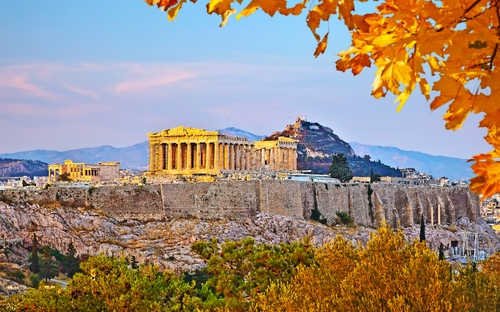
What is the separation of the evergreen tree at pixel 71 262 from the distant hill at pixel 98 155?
12042 centimetres

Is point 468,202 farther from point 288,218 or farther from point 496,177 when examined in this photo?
point 496,177

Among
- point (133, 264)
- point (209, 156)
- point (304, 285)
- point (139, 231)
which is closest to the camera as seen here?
point (304, 285)

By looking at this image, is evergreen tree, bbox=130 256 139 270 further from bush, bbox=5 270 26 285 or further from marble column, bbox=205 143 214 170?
marble column, bbox=205 143 214 170

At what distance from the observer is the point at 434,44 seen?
2271 millimetres

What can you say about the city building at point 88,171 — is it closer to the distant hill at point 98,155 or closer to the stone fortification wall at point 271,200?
the stone fortification wall at point 271,200

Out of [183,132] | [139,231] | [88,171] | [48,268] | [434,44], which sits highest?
[183,132]

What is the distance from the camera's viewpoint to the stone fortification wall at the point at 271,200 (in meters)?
32.5

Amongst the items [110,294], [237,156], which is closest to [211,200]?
[237,156]

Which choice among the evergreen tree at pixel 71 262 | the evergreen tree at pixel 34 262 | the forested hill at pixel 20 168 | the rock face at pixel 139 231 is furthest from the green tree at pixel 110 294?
the forested hill at pixel 20 168

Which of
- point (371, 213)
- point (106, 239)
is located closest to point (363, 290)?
point (106, 239)

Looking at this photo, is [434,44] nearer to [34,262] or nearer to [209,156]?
[34,262]

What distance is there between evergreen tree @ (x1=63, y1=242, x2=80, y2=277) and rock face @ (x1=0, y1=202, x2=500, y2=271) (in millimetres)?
468

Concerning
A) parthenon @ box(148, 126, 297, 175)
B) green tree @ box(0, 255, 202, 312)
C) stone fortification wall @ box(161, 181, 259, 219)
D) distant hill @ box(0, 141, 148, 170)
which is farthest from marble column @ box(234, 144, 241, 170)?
distant hill @ box(0, 141, 148, 170)

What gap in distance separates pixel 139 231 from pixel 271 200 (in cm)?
968
